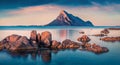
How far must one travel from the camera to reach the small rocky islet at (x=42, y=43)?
4.55m

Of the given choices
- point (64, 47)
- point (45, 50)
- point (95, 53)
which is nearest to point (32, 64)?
point (45, 50)

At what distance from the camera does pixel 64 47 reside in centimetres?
459

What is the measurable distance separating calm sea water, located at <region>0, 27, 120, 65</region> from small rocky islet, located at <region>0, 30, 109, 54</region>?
0.06 m

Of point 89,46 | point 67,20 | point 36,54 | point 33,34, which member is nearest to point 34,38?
Answer: point 33,34

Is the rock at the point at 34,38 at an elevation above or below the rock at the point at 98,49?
above

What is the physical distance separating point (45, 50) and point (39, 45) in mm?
153

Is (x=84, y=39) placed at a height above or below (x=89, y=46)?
above

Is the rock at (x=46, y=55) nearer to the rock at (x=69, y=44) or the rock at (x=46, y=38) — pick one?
the rock at (x=46, y=38)

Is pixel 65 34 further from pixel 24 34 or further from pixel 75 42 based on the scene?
pixel 24 34

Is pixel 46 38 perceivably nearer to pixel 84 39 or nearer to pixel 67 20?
pixel 67 20

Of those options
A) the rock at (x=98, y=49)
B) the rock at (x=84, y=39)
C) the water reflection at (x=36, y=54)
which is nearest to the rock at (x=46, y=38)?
the water reflection at (x=36, y=54)

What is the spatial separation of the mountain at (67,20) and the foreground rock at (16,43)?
581 mm

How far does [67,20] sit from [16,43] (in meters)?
1.09

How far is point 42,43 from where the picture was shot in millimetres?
4590
